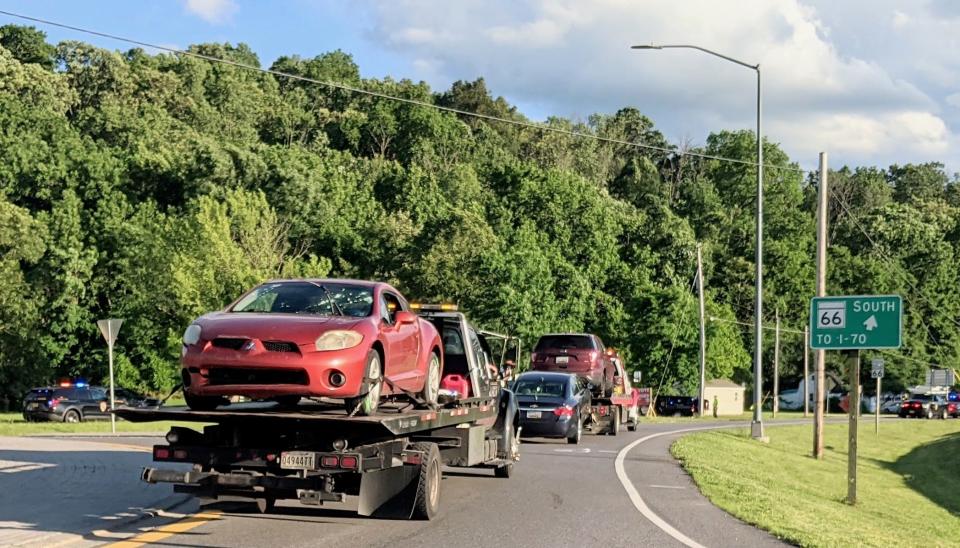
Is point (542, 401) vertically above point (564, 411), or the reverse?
point (542, 401)

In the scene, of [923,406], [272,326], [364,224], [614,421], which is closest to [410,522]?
[272,326]

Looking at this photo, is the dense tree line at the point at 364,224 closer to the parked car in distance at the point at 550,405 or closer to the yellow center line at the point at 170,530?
the parked car in distance at the point at 550,405

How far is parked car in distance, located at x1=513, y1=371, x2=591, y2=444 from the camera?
25.9m

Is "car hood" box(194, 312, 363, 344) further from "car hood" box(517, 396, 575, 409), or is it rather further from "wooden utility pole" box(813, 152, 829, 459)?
"wooden utility pole" box(813, 152, 829, 459)

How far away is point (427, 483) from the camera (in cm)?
1189

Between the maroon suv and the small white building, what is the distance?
51.2m

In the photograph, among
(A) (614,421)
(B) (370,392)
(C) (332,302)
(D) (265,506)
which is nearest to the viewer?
(B) (370,392)

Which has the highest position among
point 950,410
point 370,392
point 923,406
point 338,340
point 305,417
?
point 338,340

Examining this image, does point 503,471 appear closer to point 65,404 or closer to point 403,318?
point 403,318

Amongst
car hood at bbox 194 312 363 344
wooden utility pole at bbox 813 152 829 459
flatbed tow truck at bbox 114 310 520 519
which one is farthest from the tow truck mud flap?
wooden utility pole at bbox 813 152 829 459

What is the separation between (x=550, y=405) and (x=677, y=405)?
50.1m

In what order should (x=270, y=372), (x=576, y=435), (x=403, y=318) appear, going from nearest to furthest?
(x=270, y=372)
(x=403, y=318)
(x=576, y=435)

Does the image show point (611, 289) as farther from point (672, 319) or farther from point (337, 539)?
point (337, 539)

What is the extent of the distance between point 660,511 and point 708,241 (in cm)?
7558
